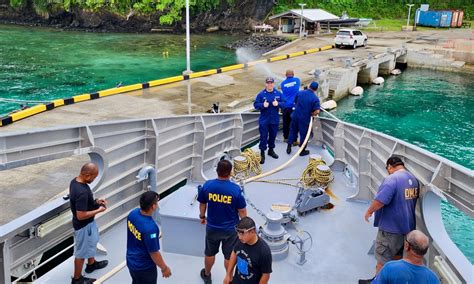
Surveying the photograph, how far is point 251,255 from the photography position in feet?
12.1

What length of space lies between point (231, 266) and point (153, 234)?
78 cm

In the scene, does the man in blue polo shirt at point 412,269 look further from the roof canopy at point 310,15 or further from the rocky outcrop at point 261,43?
the roof canopy at point 310,15

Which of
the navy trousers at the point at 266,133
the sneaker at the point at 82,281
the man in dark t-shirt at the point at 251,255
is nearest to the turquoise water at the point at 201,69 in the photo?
the navy trousers at the point at 266,133

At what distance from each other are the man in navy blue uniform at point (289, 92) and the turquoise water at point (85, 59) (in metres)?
15.1

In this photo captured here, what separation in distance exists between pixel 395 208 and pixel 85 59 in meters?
34.6

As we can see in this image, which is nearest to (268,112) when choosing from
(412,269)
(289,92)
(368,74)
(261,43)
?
(289,92)

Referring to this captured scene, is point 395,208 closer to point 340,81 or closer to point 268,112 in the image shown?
point 268,112

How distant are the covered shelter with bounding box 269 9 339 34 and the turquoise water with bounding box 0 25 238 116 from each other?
7.17 m

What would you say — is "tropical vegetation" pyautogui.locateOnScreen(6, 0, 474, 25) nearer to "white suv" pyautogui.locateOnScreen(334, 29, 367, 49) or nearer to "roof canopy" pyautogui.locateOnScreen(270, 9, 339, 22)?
"roof canopy" pyautogui.locateOnScreen(270, 9, 339, 22)

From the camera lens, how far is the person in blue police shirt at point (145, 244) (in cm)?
397

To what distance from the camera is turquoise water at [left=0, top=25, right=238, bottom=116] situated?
84.4 ft

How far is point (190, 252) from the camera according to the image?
18.6 feet

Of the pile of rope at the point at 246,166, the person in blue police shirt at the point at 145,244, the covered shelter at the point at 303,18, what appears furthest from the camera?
the covered shelter at the point at 303,18

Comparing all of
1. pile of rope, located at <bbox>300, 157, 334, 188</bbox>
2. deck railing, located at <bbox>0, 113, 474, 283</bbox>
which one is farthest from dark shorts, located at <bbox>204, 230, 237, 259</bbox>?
pile of rope, located at <bbox>300, 157, 334, 188</bbox>
